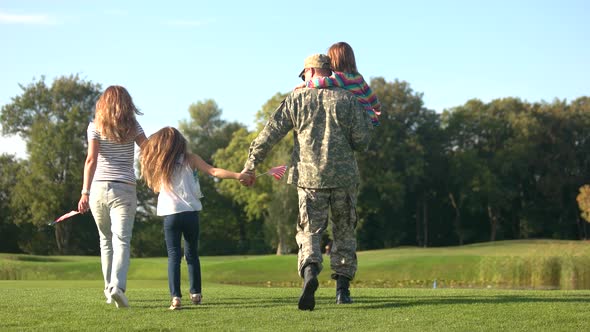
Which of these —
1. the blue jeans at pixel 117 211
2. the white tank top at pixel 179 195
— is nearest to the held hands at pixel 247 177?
the white tank top at pixel 179 195

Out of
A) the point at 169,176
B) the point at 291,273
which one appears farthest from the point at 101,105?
the point at 291,273

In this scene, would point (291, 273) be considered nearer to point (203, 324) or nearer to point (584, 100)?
point (203, 324)

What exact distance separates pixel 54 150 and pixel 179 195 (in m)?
45.1

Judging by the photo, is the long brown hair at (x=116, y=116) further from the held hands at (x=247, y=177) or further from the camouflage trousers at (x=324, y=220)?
the camouflage trousers at (x=324, y=220)

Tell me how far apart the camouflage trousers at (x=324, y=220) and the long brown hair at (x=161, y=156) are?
1238 mm

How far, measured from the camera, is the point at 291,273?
2534cm

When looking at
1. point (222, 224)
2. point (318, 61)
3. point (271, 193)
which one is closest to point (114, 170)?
point (318, 61)

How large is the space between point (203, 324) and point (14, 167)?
1921 inches

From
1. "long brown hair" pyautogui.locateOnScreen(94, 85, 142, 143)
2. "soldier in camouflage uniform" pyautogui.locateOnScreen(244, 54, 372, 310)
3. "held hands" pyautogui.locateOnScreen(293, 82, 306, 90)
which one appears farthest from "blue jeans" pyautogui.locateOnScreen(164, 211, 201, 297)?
"held hands" pyautogui.locateOnScreen(293, 82, 306, 90)

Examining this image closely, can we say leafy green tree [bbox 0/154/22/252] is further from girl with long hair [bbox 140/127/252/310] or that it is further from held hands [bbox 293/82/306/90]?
held hands [bbox 293/82/306/90]

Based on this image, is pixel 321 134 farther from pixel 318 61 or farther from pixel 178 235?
pixel 178 235

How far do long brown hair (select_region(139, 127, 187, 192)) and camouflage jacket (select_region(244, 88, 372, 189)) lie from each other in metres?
0.73

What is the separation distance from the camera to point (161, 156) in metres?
7.34

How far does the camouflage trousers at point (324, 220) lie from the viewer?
7211 mm
